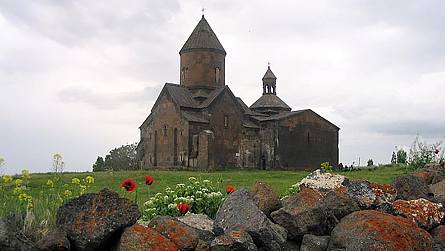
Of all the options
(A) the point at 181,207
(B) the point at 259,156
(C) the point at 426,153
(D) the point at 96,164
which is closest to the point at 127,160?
(D) the point at 96,164

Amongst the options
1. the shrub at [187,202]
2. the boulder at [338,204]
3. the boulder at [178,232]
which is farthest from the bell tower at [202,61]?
the boulder at [178,232]

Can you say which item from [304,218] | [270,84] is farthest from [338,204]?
[270,84]

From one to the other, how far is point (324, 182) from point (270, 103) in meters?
42.7

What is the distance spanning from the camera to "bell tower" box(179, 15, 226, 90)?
130 feet

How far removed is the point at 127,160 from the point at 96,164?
15.5ft

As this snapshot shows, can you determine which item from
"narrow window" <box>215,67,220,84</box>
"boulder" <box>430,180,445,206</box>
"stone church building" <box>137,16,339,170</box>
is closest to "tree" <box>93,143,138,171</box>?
"stone church building" <box>137,16,339,170</box>

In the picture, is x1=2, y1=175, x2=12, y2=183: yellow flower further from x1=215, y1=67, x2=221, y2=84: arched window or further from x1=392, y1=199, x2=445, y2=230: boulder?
x1=215, y1=67, x2=221, y2=84: arched window

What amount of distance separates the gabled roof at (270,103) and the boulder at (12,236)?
44.7 m

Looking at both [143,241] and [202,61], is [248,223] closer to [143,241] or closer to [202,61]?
[143,241]

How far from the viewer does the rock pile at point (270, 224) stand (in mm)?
4441

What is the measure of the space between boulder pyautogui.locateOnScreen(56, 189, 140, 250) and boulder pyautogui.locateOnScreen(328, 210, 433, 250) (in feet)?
6.79

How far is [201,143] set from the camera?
35.9 meters

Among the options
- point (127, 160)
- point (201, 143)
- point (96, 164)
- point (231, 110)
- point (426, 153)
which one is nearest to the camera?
point (426, 153)

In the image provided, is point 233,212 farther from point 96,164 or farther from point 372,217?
point 96,164
